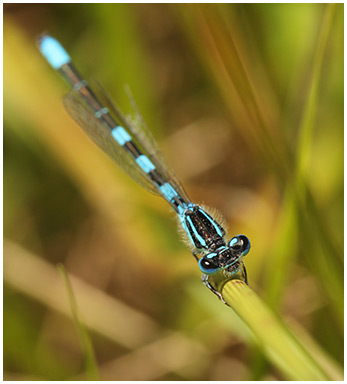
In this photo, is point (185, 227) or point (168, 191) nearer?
point (185, 227)

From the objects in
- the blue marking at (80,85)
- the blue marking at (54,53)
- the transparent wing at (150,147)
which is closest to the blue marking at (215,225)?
the transparent wing at (150,147)

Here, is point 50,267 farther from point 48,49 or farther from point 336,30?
point 336,30

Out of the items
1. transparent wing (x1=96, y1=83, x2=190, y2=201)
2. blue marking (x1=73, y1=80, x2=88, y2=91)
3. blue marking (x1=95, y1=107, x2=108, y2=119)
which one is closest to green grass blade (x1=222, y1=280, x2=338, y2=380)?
transparent wing (x1=96, y1=83, x2=190, y2=201)

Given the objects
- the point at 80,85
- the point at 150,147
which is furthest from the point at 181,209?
the point at 80,85

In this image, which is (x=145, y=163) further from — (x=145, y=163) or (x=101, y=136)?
(x=101, y=136)

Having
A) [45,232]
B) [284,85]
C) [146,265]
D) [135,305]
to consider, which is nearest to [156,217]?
[146,265]
